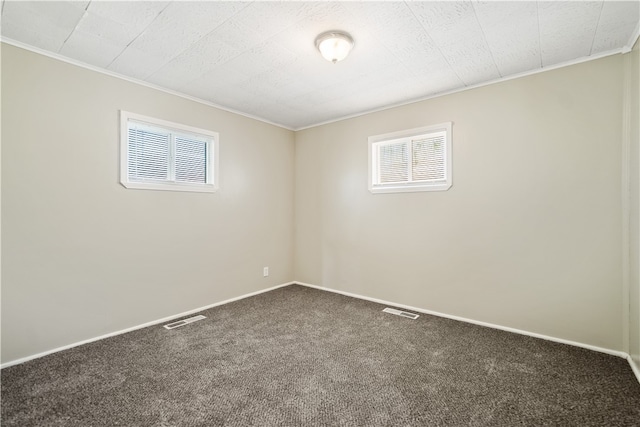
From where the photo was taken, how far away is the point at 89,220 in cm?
266

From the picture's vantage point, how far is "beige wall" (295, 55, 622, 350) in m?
2.47

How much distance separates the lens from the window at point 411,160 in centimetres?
335

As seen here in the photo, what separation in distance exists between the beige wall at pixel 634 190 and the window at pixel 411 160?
139 cm

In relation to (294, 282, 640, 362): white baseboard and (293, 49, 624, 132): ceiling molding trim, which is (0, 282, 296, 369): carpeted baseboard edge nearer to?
(294, 282, 640, 362): white baseboard

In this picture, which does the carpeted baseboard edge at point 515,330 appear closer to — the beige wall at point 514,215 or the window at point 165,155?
the beige wall at point 514,215

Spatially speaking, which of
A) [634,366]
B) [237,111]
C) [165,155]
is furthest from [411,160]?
[165,155]

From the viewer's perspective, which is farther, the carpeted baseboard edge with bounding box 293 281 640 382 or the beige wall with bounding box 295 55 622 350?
the beige wall with bounding box 295 55 622 350

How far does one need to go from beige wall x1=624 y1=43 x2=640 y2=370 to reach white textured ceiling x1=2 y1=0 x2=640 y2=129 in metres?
0.26

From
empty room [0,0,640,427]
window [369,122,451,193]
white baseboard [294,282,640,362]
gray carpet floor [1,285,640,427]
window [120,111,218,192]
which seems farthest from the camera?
window [369,122,451,193]

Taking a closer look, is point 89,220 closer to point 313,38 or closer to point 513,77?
point 313,38

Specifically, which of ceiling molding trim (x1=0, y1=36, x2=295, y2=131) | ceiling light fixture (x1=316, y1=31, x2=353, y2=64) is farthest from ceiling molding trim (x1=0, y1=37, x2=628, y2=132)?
ceiling light fixture (x1=316, y1=31, x2=353, y2=64)

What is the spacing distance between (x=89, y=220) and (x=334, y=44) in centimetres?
264

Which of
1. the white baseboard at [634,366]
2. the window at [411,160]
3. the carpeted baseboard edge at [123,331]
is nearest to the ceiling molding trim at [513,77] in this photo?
the window at [411,160]

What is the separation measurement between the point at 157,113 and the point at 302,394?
306 cm
